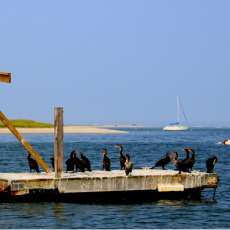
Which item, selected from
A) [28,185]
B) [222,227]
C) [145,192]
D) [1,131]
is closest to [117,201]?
[145,192]

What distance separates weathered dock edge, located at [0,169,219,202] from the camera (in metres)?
30.5

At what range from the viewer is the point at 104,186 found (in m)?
31.4

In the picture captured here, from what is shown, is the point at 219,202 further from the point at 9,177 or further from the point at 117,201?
the point at 9,177

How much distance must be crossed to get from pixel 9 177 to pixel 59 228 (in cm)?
557

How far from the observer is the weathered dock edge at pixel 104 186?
1203 inches

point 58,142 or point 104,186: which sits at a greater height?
point 58,142

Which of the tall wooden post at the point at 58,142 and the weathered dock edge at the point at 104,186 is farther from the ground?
the tall wooden post at the point at 58,142

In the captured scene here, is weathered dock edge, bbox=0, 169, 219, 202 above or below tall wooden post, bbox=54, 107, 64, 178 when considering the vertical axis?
below

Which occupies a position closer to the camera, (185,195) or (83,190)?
(83,190)

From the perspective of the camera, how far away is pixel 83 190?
3114 cm

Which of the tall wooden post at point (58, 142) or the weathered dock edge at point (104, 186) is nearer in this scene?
the weathered dock edge at point (104, 186)

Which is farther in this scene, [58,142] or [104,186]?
[104,186]

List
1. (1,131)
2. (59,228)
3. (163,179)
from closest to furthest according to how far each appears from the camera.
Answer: (59,228)
(163,179)
(1,131)

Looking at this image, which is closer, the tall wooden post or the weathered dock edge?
the weathered dock edge
